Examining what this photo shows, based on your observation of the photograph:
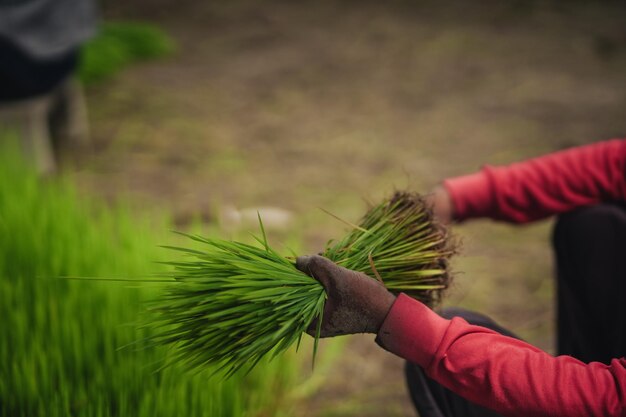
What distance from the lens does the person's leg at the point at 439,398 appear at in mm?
1368

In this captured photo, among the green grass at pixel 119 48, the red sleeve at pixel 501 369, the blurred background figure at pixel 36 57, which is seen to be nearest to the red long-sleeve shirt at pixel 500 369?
the red sleeve at pixel 501 369

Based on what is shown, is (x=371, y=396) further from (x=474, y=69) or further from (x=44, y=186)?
(x=474, y=69)

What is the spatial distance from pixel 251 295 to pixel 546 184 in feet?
2.95

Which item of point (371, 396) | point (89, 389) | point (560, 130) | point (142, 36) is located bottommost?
point (371, 396)

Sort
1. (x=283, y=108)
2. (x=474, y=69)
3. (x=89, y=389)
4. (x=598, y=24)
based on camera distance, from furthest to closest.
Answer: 1. (x=598, y=24)
2. (x=474, y=69)
3. (x=283, y=108)
4. (x=89, y=389)

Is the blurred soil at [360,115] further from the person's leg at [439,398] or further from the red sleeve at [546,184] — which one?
the person's leg at [439,398]

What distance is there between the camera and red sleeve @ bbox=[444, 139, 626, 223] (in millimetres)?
1642

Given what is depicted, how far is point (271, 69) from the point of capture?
4.80 m

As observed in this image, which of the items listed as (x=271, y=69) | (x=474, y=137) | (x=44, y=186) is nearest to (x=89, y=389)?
(x=44, y=186)

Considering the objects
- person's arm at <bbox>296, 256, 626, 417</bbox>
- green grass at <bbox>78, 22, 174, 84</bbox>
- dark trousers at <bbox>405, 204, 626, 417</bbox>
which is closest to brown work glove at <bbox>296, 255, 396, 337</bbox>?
person's arm at <bbox>296, 256, 626, 417</bbox>

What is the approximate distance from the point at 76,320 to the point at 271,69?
3437mm

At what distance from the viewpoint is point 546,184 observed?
1676 millimetres

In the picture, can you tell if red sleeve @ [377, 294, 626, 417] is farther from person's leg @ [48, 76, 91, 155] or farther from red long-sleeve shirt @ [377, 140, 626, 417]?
A: person's leg @ [48, 76, 91, 155]

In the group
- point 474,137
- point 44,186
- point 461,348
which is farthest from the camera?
point 474,137
